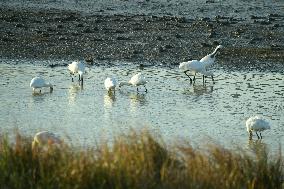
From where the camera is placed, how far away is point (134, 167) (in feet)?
24.3

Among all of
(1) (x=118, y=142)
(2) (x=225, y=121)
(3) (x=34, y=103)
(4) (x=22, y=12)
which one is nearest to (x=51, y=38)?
(4) (x=22, y=12)

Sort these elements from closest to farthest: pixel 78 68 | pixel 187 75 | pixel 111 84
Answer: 1. pixel 111 84
2. pixel 78 68
3. pixel 187 75

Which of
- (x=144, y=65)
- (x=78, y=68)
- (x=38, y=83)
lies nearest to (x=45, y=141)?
(x=38, y=83)

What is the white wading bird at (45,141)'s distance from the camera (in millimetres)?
8222

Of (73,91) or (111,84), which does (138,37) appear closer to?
(73,91)

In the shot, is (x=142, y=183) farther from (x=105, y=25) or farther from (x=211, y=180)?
(x=105, y=25)

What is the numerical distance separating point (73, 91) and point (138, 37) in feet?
23.1

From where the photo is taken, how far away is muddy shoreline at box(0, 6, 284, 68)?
69.1 ft

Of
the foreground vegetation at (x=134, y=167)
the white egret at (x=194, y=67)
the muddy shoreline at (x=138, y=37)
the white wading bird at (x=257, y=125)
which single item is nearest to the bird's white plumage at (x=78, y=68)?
the white egret at (x=194, y=67)

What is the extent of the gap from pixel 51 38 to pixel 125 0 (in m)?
9.47

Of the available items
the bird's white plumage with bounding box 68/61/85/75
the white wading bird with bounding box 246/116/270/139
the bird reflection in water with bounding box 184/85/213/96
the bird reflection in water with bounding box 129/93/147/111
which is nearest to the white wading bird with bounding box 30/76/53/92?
the bird's white plumage with bounding box 68/61/85/75

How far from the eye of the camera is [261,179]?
7.66m

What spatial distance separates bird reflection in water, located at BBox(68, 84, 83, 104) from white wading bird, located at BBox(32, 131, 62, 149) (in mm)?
5612

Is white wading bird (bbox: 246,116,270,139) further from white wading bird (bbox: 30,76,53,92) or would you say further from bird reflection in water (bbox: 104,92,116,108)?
white wading bird (bbox: 30,76,53,92)
